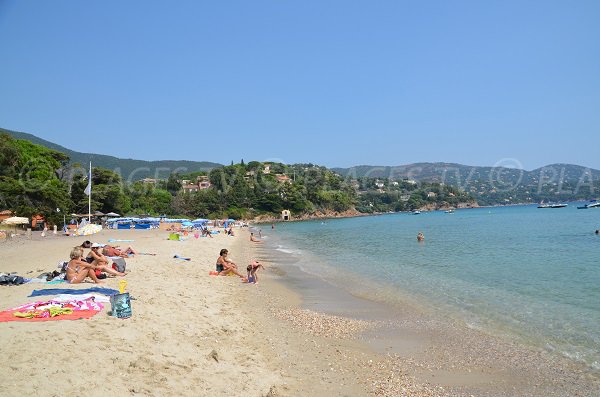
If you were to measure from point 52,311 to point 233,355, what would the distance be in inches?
118

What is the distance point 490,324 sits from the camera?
955cm

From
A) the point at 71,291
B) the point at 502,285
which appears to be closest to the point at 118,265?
the point at 71,291

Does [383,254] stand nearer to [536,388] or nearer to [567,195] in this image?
[536,388]

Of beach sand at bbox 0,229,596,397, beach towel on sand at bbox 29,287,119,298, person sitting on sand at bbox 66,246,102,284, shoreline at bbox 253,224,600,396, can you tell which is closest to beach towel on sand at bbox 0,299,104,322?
beach sand at bbox 0,229,596,397

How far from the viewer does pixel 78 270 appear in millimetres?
10094

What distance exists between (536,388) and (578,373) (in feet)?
3.87

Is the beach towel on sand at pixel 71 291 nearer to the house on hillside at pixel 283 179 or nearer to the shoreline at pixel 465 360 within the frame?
the shoreline at pixel 465 360

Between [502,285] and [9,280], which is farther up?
[9,280]

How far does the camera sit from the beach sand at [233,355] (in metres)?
4.66

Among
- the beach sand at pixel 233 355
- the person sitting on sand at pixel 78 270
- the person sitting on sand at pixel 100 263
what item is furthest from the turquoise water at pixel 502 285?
the person sitting on sand at pixel 78 270

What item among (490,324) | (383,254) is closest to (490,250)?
(383,254)

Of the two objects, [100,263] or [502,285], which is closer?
[100,263]

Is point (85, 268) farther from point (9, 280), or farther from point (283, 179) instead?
point (283, 179)

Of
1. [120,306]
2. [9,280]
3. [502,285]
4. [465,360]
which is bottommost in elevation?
[502,285]
